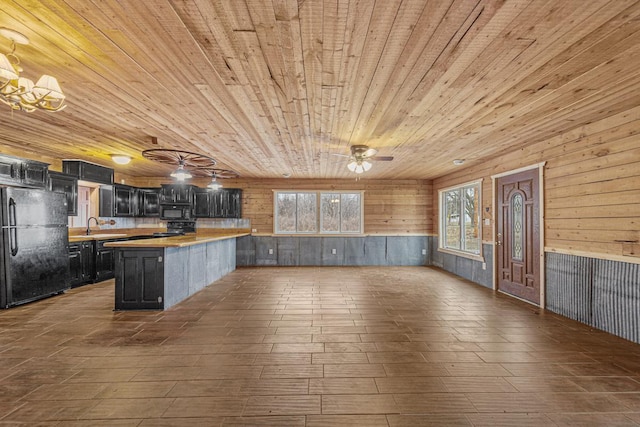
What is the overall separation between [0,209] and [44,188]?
108 centimetres

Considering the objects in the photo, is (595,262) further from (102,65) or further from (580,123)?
(102,65)

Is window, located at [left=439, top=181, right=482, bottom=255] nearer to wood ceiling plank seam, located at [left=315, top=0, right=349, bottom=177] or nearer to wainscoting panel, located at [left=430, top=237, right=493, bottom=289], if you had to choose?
wainscoting panel, located at [left=430, top=237, right=493, bottom=289]

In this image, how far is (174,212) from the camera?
8227 mm

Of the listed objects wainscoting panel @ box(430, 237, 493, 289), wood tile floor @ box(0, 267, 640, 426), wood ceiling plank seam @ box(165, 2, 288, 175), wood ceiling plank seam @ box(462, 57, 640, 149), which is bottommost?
wood tile floor @ box(0, 267, 640, 426)

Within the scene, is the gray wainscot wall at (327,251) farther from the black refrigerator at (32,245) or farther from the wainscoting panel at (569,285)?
the wainscoting panel at (569,285)

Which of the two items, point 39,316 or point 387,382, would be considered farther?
point 39,316

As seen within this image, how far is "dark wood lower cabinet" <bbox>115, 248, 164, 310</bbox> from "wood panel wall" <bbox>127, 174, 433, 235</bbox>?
4370 millimetres

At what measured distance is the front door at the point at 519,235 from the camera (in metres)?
4.71

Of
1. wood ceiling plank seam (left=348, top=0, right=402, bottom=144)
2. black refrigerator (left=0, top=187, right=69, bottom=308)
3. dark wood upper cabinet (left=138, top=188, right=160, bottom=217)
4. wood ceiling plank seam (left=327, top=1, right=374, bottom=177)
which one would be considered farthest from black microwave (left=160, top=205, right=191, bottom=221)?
wood ceiling plank seam (left=348, top=0, right=402, bottom=144)

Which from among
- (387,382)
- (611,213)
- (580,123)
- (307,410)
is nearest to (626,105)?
(580,123)

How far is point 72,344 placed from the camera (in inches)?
124

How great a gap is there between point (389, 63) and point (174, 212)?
24.8ft

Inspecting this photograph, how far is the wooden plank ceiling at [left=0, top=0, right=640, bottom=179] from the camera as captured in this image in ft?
5.81

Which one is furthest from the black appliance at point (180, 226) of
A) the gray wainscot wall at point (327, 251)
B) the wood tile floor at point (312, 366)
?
the wood tile floor at point (312, 366)
